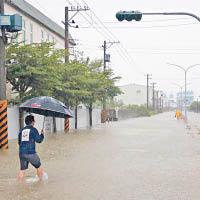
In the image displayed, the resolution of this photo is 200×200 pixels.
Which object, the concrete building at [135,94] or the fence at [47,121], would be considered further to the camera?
the concrete building at [135,94]

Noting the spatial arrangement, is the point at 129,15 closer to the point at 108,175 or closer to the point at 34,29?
the point at 108,175

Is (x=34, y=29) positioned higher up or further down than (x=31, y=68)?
higher up

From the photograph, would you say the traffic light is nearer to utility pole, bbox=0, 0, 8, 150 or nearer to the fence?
utility pole, bbox=0, 0, 8, 150

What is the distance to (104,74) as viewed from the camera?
3938 centimetres

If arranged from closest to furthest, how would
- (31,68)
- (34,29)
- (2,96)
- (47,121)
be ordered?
(2,96), (31,68), (47,121), (34,29)

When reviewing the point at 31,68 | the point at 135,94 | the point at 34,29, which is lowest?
the point at 31,68

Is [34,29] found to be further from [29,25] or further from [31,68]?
[31,68]

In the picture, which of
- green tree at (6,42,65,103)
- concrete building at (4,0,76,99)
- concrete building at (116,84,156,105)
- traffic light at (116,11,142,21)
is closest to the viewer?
traffic light at (116,11,142,21)

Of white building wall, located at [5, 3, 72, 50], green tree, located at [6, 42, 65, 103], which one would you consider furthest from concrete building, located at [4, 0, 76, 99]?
green tree, located at [6, 42, 65, 103]

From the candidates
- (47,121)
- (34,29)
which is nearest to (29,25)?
(34,29)

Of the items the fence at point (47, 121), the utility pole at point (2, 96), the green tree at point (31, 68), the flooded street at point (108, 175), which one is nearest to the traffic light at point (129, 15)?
the utility pole at point (2, 96)

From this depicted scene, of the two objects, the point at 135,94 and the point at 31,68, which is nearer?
the point at 31,68

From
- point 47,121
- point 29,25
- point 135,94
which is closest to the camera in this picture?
point 47,121

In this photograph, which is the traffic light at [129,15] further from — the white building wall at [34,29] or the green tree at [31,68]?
the white building wall at [34,29]
